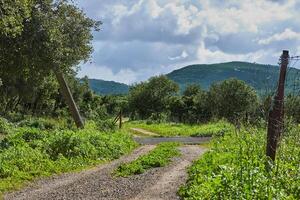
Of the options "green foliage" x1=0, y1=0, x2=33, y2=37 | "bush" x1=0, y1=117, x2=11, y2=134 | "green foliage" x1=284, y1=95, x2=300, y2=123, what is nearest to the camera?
"green foliage" x1=284, y1=95, x2=300, y2=123

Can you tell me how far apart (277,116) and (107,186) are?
5.67 m

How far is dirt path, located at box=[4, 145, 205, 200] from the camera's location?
13.0 m

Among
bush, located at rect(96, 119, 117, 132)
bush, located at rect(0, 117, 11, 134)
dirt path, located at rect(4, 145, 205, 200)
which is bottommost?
dirt path, located at rect(4, 145, 205, 200)

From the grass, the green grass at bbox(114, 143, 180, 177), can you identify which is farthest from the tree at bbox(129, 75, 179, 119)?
the green grass at bbox(114, 143, 180, 177)

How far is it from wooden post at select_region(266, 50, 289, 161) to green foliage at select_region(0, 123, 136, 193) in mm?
7344

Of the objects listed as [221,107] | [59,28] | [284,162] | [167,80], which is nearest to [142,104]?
[167,80]

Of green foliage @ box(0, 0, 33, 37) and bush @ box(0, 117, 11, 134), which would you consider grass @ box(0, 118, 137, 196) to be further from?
bush @ box(0, 117, 11, 134)

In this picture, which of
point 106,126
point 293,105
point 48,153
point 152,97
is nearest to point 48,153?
point 48,153

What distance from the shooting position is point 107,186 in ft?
47.3

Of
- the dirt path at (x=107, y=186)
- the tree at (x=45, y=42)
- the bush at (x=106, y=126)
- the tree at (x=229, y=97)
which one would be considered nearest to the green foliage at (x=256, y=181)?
the dirt path at (x=107, y=186)

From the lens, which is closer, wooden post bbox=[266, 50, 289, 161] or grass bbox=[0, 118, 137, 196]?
wooden post bbox=[266, 50, 289, 161]

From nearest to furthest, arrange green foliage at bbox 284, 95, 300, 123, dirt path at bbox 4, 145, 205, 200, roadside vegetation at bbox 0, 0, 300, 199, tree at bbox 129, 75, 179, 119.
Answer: roadside vegetation at bbox 0, 0, 300, 199
green foliage at bbox 284, 95, 300, 123
dirt path at bbox 4, 145, 205, 200
tree at bbox 129, 75, 179, 119

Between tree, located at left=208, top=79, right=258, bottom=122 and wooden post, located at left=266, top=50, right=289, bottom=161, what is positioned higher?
tree, located at left=208, top=79, right=258, bottom=122

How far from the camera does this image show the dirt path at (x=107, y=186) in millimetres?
13031
